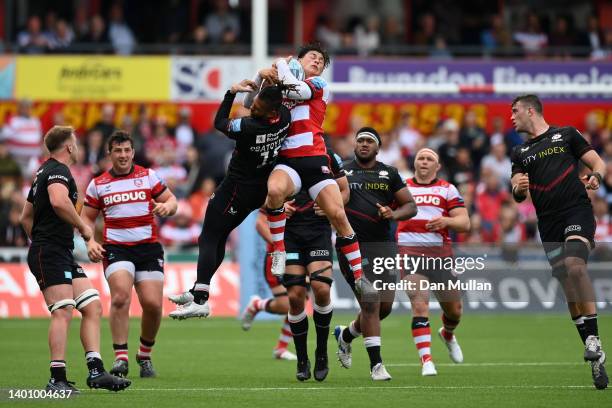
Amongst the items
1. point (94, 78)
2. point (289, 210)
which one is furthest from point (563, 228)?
point (94, 78)

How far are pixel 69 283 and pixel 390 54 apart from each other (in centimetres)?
1728

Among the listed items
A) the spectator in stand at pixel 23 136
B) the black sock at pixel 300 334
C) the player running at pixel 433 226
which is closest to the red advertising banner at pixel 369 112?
the spectator in stand at pixel 23 136

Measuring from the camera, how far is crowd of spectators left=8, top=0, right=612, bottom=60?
26766 millimetres

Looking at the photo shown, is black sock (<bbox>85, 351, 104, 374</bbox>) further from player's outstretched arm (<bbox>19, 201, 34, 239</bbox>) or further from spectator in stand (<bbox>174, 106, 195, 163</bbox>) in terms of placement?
spectator in stand (<bbox>174, 106, 195, 163</bbox>)

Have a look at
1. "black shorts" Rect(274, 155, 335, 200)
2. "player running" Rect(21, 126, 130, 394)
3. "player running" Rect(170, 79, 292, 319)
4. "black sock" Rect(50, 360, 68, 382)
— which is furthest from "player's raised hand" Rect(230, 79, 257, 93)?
"black sock" Rect(50, 360, 68, 382)

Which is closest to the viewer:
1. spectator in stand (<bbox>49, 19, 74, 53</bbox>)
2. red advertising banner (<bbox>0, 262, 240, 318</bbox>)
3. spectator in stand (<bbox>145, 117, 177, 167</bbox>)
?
red advertising banner (<bbox>0, 262, 240, 318</bbox>)

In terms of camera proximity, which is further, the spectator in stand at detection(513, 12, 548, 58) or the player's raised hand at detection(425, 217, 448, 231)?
the spectator in stand at detection(513, 12, 548, 58)

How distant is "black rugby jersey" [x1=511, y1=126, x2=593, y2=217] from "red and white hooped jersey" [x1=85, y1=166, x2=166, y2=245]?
3995 millimetres

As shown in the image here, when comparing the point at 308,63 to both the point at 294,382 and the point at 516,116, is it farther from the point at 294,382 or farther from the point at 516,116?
the point at 294,382

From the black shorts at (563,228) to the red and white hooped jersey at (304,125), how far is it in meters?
2.37

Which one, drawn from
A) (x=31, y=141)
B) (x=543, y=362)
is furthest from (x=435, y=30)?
(x=543, y=362)

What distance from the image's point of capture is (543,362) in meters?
14.7

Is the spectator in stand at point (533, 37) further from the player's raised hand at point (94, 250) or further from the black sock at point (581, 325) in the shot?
the player's raised hand at point (94, 250)

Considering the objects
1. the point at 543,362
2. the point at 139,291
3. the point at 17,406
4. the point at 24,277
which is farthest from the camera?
the point at 24,277
